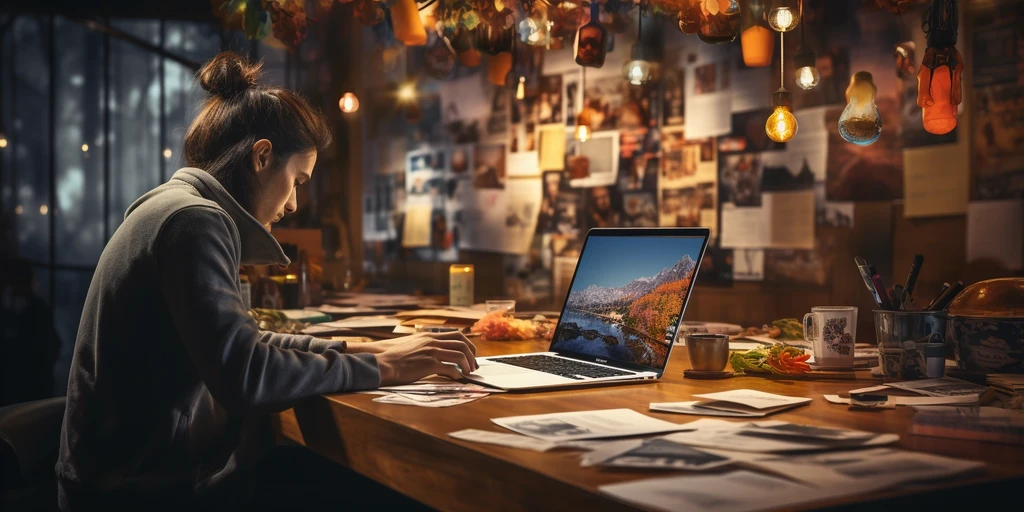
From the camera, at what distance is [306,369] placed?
1.35m

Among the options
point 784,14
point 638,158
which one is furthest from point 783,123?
point 638,158

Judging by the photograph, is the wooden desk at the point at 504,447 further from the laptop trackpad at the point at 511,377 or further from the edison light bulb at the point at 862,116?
the edison light bulb at the point at 862,116

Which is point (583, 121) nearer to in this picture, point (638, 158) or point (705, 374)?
point (638, 158)

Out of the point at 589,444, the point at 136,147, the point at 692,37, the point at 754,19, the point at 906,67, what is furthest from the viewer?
the point at 136,147

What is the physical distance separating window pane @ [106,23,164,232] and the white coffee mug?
6363mm

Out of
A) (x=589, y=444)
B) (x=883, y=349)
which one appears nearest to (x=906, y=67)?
(x=883, y=349)

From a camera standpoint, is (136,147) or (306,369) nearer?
(306,369)

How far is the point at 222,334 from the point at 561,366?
612mm

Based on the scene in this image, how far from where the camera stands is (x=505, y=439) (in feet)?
3.44

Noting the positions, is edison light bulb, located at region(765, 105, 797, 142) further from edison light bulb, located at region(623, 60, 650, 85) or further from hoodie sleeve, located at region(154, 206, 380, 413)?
hoodie sleeve, located at region(154, 206, 380, 413)

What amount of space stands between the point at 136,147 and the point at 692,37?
5524 mm

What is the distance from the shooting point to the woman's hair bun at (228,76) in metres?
1.62

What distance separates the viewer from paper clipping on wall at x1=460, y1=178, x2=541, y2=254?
3.90m

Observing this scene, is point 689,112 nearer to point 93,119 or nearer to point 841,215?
point 841,215
